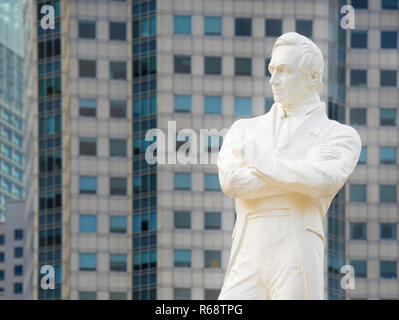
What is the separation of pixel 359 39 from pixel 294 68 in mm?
74819

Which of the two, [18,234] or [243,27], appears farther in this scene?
[18,234]

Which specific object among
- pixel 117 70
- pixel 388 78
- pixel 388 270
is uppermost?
pixel 117 70

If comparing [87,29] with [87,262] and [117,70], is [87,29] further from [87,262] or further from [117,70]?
[87,262]

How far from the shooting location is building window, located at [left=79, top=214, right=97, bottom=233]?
94.4 m

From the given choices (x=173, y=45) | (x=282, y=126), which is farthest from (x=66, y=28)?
(x=282, y=126)

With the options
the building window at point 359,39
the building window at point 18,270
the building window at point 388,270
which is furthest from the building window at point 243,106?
the building window at point 18,270

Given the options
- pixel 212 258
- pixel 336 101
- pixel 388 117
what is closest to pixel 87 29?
pixel 336 101

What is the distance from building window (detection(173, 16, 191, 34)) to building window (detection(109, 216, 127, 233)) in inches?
434

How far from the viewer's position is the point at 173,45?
9438 centimetres

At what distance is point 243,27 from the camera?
95000 mm

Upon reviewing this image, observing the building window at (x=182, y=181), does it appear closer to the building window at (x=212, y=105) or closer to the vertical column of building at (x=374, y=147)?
the building window at (x=212, y=105)

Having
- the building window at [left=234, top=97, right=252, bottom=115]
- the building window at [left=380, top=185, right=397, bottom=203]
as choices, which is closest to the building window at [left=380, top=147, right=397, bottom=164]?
the building window at [left=380, top=185, right=397, bottom=203]

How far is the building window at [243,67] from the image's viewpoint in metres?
94.1
